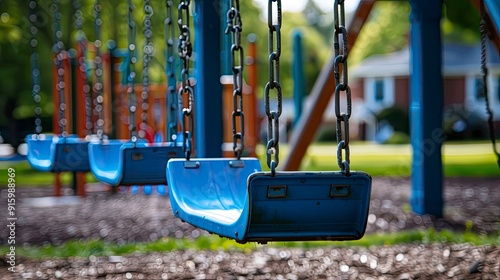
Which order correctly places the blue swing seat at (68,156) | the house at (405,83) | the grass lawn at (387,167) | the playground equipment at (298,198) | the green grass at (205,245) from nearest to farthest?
1. the playground equipment at (298,198)
2. the blue swing seat at (68,156)
3. the green grass at (205,245)
4. the grass lawn at (387,167)
5. the house at (405,83)

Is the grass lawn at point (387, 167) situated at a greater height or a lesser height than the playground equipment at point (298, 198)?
lesser

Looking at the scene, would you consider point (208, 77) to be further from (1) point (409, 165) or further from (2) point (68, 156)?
(1) point (409, 165)

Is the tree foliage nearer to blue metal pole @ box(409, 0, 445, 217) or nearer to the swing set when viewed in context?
the swing set

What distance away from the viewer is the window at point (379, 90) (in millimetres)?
40388

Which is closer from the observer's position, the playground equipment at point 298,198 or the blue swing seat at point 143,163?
the playground equipment at point 298,198

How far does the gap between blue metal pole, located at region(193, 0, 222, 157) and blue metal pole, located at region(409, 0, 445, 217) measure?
10.0 feet

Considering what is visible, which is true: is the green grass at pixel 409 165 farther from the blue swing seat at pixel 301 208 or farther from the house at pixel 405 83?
the house at pixel 405 83

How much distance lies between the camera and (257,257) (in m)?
5.89

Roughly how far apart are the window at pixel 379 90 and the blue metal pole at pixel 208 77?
116ft

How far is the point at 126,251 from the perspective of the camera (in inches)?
256

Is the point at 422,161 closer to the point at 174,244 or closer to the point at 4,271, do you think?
the point at 174,244

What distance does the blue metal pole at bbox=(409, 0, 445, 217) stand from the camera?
26.2ft

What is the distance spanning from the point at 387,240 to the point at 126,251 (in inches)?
81.4

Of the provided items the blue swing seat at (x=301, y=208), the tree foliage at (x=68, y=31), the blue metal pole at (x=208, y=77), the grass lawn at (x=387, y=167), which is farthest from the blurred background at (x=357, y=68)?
the blue swing seat at (x=301, y=208)
